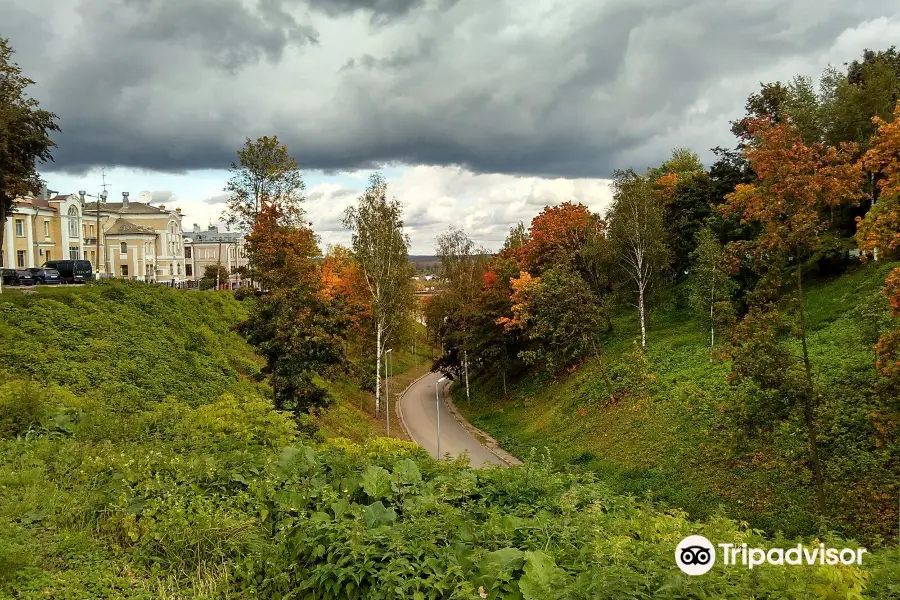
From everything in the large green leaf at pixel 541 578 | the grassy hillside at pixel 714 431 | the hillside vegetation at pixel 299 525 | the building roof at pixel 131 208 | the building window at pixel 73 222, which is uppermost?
the building roof at pixel 131 208

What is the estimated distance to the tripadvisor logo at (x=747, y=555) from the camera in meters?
4.86

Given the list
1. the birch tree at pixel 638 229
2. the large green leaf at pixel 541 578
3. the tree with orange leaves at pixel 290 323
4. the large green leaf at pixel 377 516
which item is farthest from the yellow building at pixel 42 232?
the large green leaf at pixel 541 578

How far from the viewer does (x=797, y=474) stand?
15.6 m

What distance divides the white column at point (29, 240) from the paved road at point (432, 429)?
117ft

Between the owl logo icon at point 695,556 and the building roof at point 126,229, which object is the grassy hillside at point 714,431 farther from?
A: the building roof at point 126,229

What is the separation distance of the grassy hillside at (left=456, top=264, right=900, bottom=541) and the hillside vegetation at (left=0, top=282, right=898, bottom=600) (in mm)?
2254

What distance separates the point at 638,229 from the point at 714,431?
15254mm

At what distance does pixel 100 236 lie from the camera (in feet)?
216

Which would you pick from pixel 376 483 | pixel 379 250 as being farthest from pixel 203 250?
pixel 376 483

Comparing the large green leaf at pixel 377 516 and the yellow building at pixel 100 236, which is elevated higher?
the yellow building at pixel 100 236

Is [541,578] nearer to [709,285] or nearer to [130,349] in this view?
[130,349]

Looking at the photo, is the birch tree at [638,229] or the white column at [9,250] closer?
the birch tree at [638,229]

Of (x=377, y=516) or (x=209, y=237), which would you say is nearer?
(x=377, y=516)

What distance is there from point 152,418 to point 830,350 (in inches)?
863
